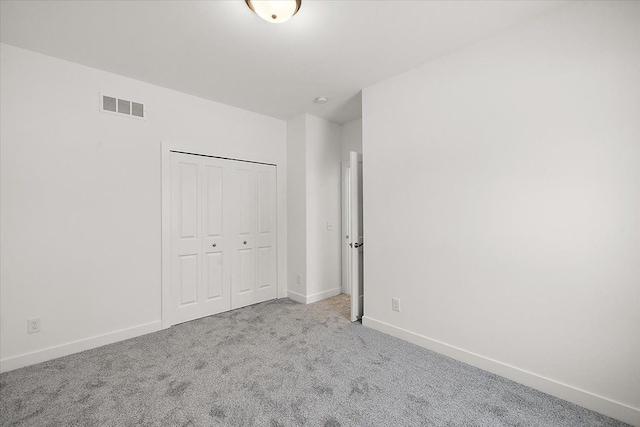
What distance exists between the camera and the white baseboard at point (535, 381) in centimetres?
169

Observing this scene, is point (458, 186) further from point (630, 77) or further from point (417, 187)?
point (630, 77)

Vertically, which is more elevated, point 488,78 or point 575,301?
point 488,78

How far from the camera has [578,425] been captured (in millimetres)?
1653

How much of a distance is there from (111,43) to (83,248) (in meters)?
1.81

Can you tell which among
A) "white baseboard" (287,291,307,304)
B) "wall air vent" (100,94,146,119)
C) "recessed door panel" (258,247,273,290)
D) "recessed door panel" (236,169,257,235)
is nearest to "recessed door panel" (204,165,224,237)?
"recessed door panel" (236,169,257,235)

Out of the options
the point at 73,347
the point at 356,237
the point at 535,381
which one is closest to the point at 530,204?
the point at 535,381

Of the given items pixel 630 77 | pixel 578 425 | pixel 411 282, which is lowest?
pixel 578 425

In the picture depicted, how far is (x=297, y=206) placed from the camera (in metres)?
4.04

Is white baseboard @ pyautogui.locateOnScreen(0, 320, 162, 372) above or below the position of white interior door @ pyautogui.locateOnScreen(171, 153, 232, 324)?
below

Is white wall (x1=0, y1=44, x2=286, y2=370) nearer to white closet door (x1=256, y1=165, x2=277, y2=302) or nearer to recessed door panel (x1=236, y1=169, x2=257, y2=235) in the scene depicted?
recessed door panel (x1=236, y1=169, x2=257, y2=235)

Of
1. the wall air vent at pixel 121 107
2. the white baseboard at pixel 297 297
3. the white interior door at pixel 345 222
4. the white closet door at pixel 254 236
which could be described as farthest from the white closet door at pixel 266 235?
the wall air vent at pixel 121 107

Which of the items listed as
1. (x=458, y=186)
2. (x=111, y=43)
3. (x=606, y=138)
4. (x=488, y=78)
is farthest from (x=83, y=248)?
(x=606, y=138)

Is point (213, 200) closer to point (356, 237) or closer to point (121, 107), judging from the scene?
point (121, 107)

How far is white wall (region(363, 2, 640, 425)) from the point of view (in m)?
1.70
